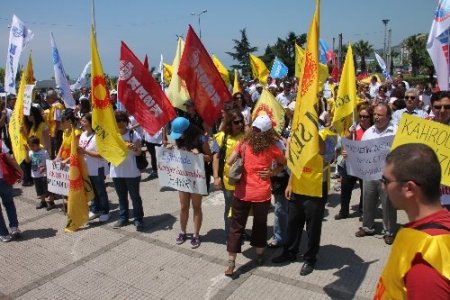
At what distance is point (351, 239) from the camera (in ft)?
17.5

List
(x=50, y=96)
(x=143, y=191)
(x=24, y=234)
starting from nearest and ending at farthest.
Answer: (x=24, y=234), (x=143, y=191), (x=50, y=96)

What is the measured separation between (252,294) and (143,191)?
452cm

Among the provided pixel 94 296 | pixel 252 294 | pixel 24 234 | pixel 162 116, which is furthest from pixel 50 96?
pixel 252 294

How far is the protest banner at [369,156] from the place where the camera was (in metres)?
4.84

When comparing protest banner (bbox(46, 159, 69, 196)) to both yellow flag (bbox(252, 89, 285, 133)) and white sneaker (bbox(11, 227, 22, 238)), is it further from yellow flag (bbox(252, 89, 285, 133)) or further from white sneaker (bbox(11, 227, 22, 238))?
yellow flag (bbox(252, 89, 285, 133))

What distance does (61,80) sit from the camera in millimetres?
8656

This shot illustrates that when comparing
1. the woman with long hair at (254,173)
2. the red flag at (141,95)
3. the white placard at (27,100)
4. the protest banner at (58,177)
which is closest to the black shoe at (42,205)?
the protest banner at (58,177)

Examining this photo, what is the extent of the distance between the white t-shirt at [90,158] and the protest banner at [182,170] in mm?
1318

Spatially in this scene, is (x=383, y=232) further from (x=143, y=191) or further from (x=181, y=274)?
(x=143, y=191)

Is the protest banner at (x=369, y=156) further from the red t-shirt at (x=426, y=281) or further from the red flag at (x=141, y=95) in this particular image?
the red t-shirt at (x=426, y=281)

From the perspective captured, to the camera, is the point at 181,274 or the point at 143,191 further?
the point at 143,191

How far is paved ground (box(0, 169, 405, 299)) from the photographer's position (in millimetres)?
4148

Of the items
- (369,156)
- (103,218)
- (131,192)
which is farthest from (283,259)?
(103,218)

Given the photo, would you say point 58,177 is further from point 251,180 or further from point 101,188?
point 251,180
